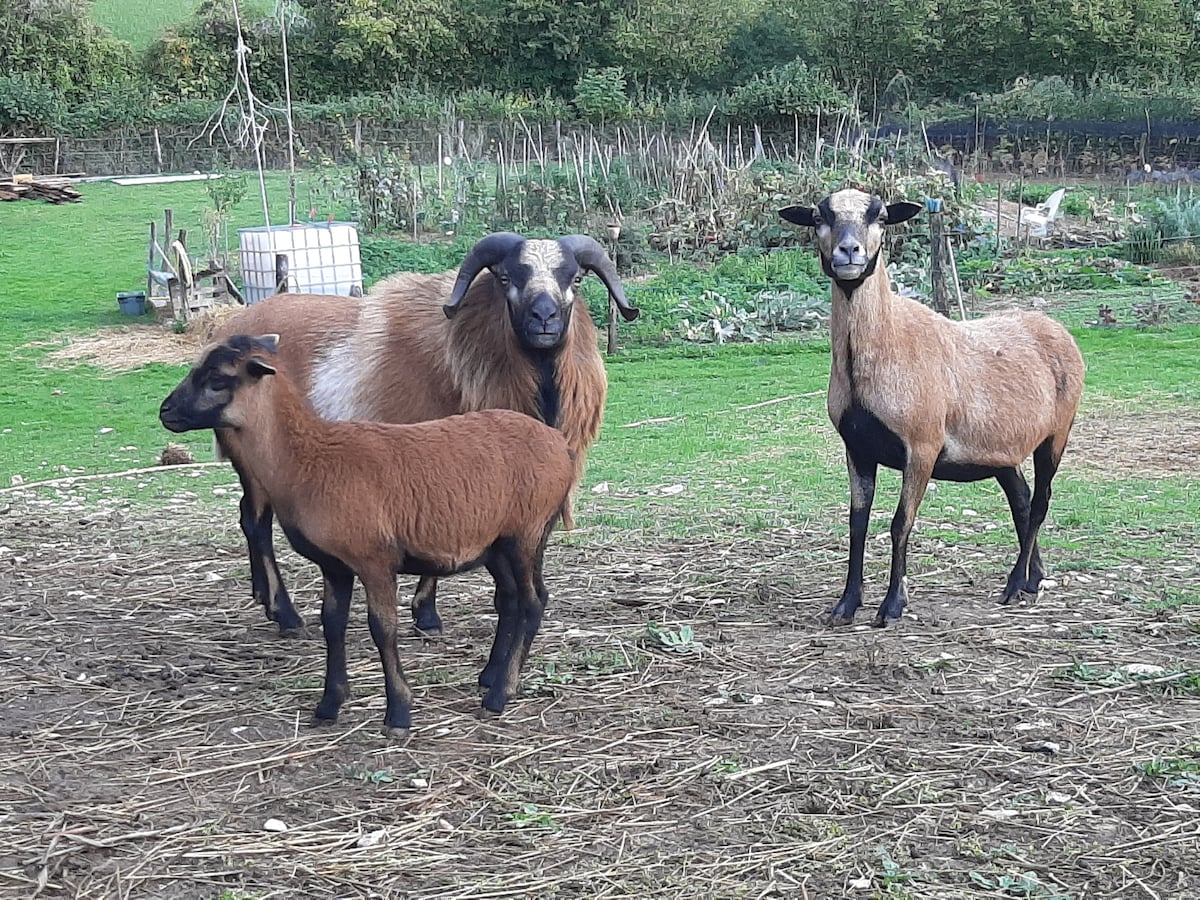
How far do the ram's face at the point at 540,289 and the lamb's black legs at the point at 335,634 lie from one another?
150 centimetres

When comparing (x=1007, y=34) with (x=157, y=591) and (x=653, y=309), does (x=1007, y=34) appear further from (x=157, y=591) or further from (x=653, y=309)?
(x=157, y=591)

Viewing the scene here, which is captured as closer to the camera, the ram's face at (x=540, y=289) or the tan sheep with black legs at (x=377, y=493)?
the tan sheep with black legs at (x=377, y=493)

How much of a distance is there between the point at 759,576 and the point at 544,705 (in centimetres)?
229

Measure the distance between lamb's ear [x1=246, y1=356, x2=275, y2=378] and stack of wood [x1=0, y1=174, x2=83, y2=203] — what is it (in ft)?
111

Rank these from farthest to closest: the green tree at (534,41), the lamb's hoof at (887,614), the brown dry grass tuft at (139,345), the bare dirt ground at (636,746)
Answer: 1. the green tree at (534,41)
2. the brown dry grass tuft at (139,345)
3. the lamb's hoof at (887,614)
4. the bare dirt ground at (636,746)

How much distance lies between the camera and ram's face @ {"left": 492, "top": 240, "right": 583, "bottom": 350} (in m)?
6.20

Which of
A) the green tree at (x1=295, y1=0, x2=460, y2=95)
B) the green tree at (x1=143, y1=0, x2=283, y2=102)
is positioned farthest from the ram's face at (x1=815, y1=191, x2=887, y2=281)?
the green tree at (x1=295, y1=0, x2=460, y2=95)

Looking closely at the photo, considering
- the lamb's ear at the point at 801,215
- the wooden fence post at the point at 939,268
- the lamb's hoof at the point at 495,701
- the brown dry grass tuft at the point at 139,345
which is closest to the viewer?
the lamb's hoof at the point at 495,701

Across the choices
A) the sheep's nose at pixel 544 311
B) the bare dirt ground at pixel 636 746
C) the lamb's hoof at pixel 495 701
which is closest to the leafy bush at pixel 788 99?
the bare dirt ground at pixel 636 746

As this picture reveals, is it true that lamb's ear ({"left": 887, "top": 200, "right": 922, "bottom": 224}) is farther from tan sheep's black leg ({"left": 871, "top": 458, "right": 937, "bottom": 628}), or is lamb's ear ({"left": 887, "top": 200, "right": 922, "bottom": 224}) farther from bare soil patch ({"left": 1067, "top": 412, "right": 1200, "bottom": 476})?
bare soil patch ({"left": 1067, "top": 412, "right": 1200, "bottom": 476})

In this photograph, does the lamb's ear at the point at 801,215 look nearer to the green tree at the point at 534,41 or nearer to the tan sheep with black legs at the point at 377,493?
the tan sheep with black legs at the point at 377,493

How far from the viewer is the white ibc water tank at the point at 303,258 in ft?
57.9

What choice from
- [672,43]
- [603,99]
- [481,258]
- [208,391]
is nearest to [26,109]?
[603,99]

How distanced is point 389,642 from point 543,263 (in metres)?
2.06
